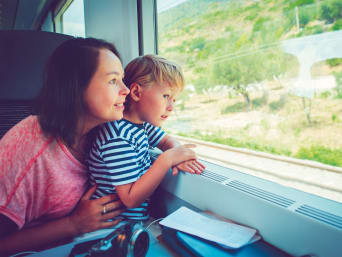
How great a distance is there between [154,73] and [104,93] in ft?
0.87

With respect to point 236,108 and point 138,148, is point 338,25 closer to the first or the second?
point 236,108

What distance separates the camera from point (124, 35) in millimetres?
1629

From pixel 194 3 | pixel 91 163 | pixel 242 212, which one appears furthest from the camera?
pixel 194 3

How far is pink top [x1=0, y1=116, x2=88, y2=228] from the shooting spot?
792 millimetres

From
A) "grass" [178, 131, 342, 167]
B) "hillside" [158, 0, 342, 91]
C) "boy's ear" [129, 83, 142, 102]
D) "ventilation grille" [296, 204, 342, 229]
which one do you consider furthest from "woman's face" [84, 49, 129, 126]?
"grass" [178, 131, 342, 167]

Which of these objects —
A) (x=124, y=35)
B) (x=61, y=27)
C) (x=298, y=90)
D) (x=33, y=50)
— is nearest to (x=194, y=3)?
(x=124, y=35)

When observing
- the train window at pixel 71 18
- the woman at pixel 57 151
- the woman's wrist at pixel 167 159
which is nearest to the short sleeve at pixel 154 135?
the woman's wrist at pixel 167 159

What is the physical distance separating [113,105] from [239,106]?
1001 mm

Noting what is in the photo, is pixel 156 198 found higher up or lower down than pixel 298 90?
lower down

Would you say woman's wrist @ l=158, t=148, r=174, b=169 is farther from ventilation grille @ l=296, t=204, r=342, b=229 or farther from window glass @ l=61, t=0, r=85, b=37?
window glass @ l=61, t=0, r=85, b=37

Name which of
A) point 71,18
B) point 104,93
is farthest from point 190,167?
point 71,18

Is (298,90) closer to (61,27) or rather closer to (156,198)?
(156,198)

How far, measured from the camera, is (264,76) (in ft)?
4.79

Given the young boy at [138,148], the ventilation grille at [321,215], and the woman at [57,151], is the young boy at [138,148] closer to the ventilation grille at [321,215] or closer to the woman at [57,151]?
the woman at [57,151]
